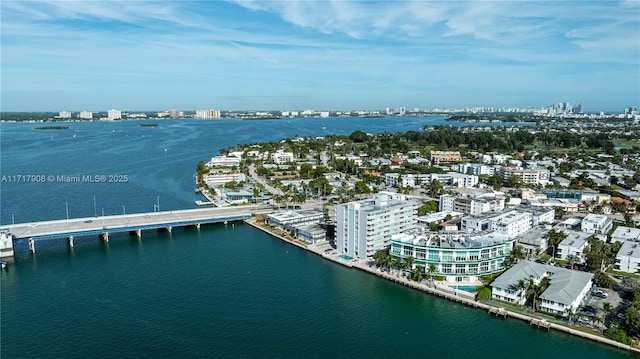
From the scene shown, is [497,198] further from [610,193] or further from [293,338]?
[293,338]

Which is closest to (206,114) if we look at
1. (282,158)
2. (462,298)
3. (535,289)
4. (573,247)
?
(282,158)

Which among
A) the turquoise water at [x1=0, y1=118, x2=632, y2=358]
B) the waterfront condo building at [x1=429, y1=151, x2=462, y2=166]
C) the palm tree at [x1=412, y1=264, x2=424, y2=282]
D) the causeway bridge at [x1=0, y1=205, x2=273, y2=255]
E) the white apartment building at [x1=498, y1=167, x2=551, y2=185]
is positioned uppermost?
the waterfront condo building at [x1=429, y1=151, x2=462, y2=166]

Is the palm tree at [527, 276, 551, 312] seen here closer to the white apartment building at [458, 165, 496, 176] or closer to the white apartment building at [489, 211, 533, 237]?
the white apartment building at [489, 211, 533, 237]

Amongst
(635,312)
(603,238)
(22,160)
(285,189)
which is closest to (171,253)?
(285,189)


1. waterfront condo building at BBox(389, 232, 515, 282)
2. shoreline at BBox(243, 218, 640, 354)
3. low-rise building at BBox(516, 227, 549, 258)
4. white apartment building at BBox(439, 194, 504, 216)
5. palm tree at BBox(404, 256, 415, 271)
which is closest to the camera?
shoreline at BBox(243, 218, 640, 354)

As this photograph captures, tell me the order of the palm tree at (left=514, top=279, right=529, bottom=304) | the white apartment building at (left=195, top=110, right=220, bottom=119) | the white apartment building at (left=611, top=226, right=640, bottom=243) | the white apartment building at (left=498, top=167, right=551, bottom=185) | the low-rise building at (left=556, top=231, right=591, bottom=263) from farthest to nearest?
the white apartment building at (left=195, top=110, right=220, bottom=119) → the white apartment building at (left=498, top=167, right=551, bottom=185) → the white apartment building at (left=611, top=226, right=640, bottom=243) → the low-rise building at (left=556, top=231, right=591, bottom=263) → the palm tree at (left=514, top=279, right=529, bottom=304)

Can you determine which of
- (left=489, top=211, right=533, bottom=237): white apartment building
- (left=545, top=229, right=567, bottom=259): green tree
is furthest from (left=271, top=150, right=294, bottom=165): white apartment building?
(left=545, top=229, right=567, bottom=259): green tree

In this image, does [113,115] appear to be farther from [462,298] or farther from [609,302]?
[609,302]

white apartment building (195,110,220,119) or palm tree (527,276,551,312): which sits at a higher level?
white apartment building (195,110,220,119)
